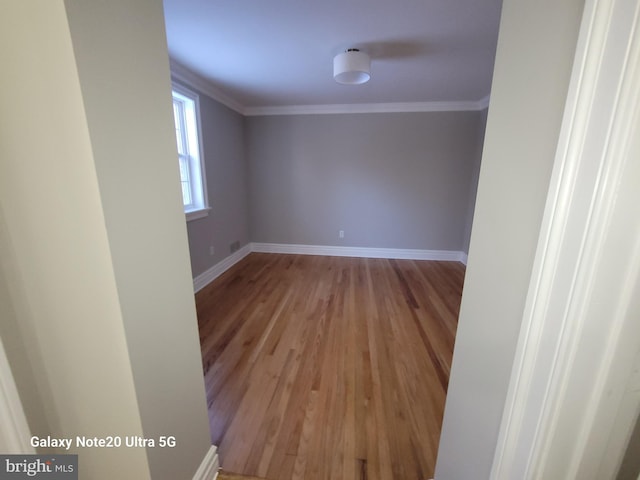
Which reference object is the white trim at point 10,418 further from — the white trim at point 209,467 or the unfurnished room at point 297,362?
the white trim at point 209,467

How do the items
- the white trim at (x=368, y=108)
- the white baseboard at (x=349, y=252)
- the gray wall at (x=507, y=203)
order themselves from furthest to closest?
the white baseboard at (x=349, y=252) < the white trim at (x=368, y=108) < the gray wall at (x=507, y=203)

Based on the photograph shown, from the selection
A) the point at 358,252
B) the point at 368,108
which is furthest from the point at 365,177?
the point at 358,252

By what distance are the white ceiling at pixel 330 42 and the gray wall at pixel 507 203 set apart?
135cm

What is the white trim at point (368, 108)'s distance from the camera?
3.62 m

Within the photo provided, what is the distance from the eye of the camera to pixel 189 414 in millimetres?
1005

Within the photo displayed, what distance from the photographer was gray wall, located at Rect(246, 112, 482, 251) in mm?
3824

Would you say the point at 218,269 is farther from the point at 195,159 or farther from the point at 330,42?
the point at 330,42

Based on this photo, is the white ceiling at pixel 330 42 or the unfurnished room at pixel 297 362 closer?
the unfurnished room at pixel 297 362

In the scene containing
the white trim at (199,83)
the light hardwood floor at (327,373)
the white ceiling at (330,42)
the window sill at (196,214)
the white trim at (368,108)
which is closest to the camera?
the light hardwood floor at (327,373)

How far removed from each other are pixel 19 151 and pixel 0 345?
1.73 ft

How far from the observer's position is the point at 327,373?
176 cm

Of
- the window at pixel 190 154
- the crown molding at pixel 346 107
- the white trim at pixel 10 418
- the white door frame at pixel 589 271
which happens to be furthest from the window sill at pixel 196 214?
the white door frame at pixel 589 271

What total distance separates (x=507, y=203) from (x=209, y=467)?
5.10ft

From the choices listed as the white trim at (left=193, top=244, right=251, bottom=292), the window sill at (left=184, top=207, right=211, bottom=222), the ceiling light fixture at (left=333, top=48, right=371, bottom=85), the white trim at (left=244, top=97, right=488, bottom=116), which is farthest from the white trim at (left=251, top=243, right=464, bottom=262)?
the ceiling light fixture at (left=333, top=48, right=371, bottom=85)
